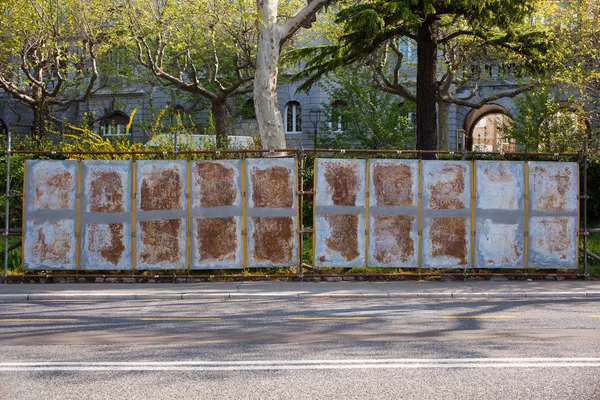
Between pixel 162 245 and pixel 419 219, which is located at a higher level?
pixel 419 219

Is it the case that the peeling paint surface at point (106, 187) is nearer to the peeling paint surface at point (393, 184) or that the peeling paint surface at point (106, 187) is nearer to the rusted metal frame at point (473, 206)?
the peeling paint surface at point (393, 184)

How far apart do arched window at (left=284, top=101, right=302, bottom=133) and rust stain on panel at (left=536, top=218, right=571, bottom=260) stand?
107ft

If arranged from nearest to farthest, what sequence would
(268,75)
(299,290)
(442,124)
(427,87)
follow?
(299,290)
(268,75)
(427,87)
(442,124)

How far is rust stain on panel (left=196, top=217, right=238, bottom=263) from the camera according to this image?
14.5 metres

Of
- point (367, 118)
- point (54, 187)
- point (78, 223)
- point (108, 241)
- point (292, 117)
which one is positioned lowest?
point (108, 241)

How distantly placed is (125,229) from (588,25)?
1257 centimetres

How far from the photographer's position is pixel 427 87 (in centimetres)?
2108

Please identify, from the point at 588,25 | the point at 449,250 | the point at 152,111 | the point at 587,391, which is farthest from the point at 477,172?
the point at 152,111

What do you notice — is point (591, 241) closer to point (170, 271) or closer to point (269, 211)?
point (269, 211)

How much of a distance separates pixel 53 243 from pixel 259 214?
13.7 ft

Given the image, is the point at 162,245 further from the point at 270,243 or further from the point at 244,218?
the point at 270,243

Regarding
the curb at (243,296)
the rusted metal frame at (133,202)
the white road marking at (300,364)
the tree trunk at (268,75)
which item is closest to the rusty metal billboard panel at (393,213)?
the curb at (243,296)

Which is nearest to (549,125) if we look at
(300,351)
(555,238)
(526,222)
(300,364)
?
(555,238)

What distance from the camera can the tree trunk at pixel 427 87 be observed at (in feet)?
68.8
